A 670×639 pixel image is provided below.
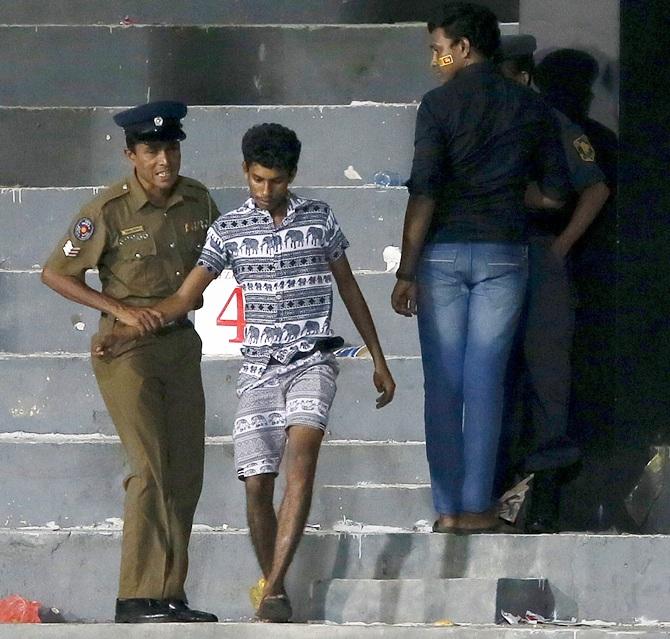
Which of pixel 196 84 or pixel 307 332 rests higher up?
pixel 196 84

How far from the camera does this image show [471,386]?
7301 millimetres

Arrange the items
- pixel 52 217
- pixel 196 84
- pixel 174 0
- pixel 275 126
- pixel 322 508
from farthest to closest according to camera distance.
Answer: pixel 174 0
pixel 196 84
pixel 52 217
pixel 322 508
pixel 275 126

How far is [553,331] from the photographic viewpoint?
7754 mm

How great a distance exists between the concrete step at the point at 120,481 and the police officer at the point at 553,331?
1.79 ft

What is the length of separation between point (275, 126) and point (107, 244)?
78cm

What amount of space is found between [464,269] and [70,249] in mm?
1448

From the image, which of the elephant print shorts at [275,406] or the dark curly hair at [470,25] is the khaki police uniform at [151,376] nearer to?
the elephant print shorts at [275,406]

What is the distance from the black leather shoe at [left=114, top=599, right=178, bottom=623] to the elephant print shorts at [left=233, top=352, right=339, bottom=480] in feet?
1.85

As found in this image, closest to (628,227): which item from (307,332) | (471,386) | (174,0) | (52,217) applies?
(471,386)

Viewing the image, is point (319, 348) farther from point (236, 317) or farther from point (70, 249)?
point (236, 317)

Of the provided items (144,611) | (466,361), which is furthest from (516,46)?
(144,611)

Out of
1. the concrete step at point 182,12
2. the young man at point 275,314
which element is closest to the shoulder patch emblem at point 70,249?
the young man at point 275,314

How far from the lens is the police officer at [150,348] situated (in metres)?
7.05

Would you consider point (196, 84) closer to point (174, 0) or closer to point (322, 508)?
point (174, 0)
